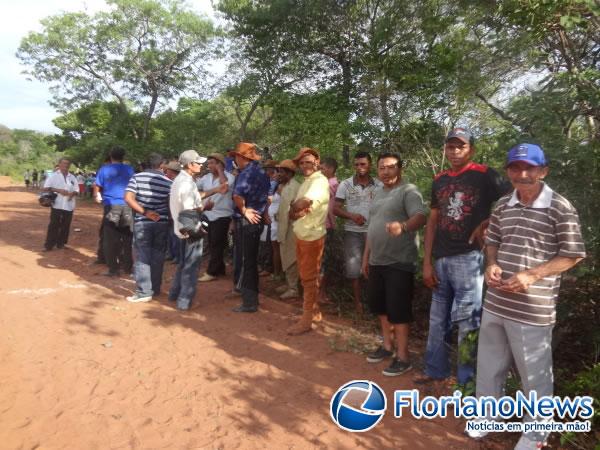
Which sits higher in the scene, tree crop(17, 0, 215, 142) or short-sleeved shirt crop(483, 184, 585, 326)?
tree crop(17, 0, 215, 142)

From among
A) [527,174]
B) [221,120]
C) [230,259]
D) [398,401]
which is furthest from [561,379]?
[221,120]

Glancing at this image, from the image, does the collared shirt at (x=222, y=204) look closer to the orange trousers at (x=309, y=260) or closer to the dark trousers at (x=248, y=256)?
the dark trousers at (x=248, y=256)

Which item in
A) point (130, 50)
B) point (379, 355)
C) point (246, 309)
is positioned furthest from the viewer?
point (130, 50)

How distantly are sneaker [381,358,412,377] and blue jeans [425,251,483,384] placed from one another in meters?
0.47

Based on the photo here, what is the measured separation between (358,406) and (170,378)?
1.63m

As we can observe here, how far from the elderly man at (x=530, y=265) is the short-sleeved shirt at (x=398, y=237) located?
0.95 m

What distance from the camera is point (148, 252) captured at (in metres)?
5.46

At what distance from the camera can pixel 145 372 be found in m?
3.73

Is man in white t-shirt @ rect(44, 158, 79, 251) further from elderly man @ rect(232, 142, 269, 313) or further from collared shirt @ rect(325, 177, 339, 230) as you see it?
collared shirt @ rect(325, 177, 339, 230)

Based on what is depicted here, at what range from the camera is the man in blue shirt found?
649 cm

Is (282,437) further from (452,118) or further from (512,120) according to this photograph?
(452,118)

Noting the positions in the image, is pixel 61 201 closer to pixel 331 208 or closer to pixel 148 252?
pixel 148 252

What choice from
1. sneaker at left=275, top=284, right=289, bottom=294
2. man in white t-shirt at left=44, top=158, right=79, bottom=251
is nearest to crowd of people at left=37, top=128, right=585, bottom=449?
sneaker at left=275, top=284, right=289, bottom=294

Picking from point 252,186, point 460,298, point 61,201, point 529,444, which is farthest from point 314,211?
point 61,201
